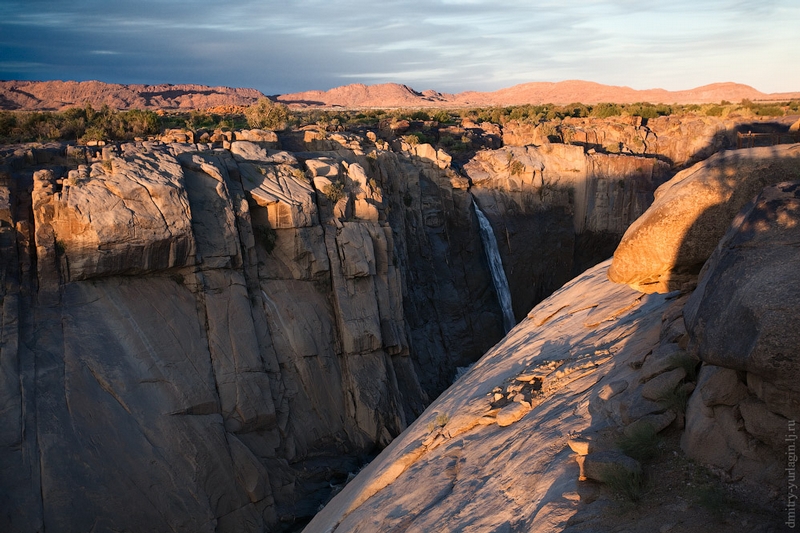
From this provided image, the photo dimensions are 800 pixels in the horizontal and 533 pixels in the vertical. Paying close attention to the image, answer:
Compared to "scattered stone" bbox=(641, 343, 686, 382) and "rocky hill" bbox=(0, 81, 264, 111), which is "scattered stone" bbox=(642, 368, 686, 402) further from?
"rocky hill" bbox=(0, 81, 264, 111)

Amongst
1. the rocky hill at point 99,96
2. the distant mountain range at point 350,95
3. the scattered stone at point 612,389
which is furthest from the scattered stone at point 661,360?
the distant mountain range at point 350,95

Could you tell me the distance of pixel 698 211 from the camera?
8.01 m

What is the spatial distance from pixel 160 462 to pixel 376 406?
641cm

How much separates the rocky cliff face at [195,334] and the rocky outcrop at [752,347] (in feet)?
39.3

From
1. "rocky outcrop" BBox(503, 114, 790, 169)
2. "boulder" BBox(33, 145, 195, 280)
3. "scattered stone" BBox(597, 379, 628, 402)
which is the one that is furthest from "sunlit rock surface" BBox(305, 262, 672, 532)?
"rocky outcrop" BBox(503, 114, 790, 169)

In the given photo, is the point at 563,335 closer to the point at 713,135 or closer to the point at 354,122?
the point at 354,122

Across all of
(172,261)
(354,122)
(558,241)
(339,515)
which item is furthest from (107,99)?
(339,515)

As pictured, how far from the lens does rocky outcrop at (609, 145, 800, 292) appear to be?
7.73 meters

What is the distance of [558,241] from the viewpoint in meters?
32.5

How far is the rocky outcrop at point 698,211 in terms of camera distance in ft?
25.4

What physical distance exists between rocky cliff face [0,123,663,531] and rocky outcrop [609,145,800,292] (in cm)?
1076

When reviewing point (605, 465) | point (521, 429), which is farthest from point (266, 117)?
point (605, 465)

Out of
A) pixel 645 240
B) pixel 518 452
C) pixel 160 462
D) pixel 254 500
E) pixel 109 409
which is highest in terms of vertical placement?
pixel 645 240

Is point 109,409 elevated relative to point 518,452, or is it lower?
lower
